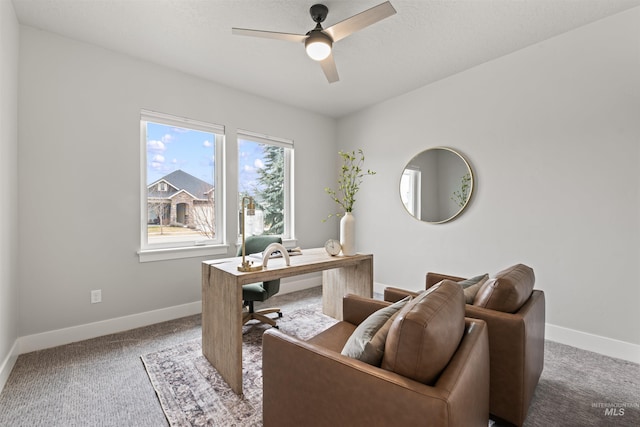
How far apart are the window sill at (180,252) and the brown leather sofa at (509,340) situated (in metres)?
2.67

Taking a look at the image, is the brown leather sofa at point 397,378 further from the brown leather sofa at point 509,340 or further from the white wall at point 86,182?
the white wall at point 86,182

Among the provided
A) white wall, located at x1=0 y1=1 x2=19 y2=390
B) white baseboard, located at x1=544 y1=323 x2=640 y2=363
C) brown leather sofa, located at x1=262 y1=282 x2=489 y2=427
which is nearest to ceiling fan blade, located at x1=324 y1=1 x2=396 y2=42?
brown leather sofa, located at x1=262 y1=282 x2=489 y2=427

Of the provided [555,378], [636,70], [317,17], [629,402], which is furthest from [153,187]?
[636,70]

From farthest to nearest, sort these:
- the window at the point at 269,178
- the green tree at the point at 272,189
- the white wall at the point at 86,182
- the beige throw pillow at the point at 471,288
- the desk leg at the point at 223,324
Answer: the green tree at the point at 272,189 → the window at the point at 269,178 → the white wall at the point at 86,182 → the desk leg at the point at 223,324 → the beige throw pillow at the point at 471,288

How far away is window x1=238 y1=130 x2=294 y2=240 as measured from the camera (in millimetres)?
3672

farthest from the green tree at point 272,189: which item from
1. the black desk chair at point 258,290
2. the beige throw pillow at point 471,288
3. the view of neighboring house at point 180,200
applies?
the beige throw pillow at point 471,288

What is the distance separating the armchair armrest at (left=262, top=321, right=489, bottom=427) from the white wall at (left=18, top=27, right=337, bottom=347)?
7.16 ft

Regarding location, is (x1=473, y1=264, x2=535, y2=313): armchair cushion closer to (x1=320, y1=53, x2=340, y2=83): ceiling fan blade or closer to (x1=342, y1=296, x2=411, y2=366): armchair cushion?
(x1=342, y1=296, x2=411, y2=366): armchair cushion

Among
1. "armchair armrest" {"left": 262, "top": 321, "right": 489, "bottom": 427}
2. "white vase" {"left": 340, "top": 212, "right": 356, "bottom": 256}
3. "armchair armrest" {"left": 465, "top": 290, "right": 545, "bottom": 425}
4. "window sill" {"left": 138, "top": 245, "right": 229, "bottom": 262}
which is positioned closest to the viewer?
"armchair armrest" {"left": 262, "top": 321, "right": 489, "bottom": 427}

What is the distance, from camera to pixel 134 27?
2.35 m

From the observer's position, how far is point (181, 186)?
3.16 m

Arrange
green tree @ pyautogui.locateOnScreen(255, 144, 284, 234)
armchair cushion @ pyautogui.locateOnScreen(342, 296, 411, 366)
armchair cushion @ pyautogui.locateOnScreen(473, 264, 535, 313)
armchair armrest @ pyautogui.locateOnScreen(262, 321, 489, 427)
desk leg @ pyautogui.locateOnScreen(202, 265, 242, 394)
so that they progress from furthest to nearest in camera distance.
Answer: green tree @ pyautogui.locateOnScreen(255, 144, 284, 234) → desk leg @ pyautogui.locateOnScreen(202, 265, 242, 394) → armchair cushion @ pyautogui.locateOnScreen(473, 264, 535, 313) → armchair cushion @ pyautogui.locateOnScreen(342, 296, 411, 366) → armchair armrest @ pyautogui.locateOnScreen(262, 321, 489, 427)

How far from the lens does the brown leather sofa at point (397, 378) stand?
86 centimetres

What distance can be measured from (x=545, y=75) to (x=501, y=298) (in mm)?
2249
